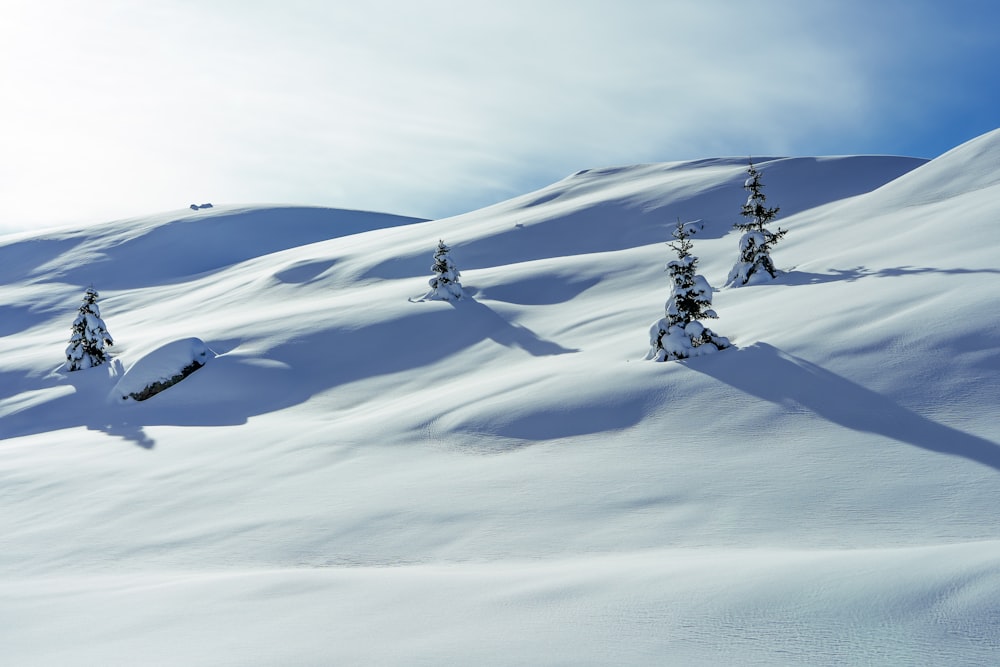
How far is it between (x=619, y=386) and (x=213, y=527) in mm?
7092

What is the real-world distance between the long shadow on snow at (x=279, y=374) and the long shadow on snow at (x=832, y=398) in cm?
783

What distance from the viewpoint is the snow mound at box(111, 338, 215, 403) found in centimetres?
2169

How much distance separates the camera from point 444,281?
1091 inches

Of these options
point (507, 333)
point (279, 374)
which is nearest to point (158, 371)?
point (279, 374)

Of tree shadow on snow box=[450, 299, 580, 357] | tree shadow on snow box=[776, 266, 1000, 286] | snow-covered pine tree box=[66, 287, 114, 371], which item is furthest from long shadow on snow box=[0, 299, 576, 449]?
tree shadow on snow box=[776, 266, 1000, 286]

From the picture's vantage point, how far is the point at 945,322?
11117mm

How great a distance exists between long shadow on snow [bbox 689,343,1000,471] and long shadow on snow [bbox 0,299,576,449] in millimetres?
7833

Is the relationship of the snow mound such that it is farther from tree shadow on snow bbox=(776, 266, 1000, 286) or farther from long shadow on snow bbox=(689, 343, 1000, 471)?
tree shadow on snow bbox=(776, 266, 1000, 286)

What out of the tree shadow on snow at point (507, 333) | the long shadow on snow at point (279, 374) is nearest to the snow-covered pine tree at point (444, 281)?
the tree shadow on snow at point (507, 333)

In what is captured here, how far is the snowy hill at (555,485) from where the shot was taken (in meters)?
4.82

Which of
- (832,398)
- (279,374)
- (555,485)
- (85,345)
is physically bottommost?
(555,485)

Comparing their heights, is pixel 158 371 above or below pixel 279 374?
above

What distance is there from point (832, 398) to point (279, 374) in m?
17.2

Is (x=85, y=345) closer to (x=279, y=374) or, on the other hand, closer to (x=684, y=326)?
(x=279, y=374)
